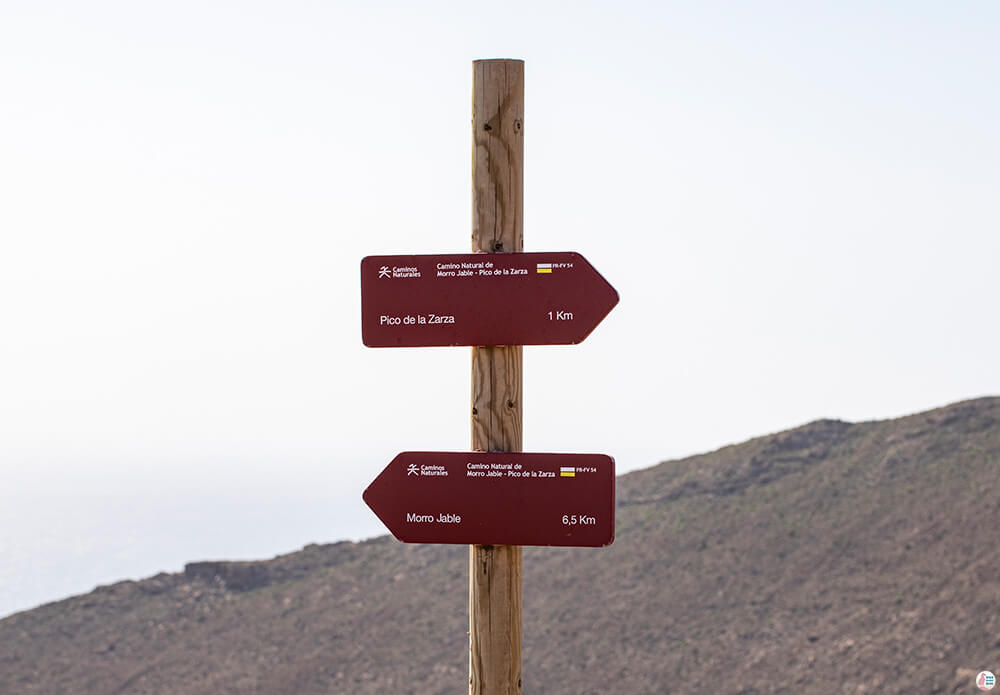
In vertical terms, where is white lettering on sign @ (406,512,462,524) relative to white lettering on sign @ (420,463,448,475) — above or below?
below

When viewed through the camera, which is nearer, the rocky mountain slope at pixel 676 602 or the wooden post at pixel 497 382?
the wooden post at pixel 497 382

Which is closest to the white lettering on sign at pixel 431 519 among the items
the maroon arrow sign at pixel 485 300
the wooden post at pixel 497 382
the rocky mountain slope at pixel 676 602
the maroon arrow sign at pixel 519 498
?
the maroon arrow sign at pixel 519 498

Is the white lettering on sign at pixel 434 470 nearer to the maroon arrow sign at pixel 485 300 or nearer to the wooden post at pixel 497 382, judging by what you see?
the wooden post at pixel 497 382

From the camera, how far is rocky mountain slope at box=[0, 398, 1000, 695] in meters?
14.6

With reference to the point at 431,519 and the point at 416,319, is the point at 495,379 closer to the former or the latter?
the point at 416,319

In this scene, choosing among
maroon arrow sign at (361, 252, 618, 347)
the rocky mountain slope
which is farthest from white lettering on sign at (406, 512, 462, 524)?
the rocky mountain slope

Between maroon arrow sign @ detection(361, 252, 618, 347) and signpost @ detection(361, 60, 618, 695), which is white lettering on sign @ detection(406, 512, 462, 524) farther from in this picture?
maroon arrow sign @ detection(361, 252, 618, 347)

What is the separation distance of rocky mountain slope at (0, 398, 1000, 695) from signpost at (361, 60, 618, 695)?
995cm

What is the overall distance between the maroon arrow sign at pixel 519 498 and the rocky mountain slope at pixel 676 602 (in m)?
10.0

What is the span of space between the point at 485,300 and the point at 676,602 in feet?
41.2

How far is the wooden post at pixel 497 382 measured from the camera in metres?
5.12

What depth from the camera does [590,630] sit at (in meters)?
16.2

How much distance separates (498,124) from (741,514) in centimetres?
1509

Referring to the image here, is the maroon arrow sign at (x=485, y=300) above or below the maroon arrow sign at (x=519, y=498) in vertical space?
above
